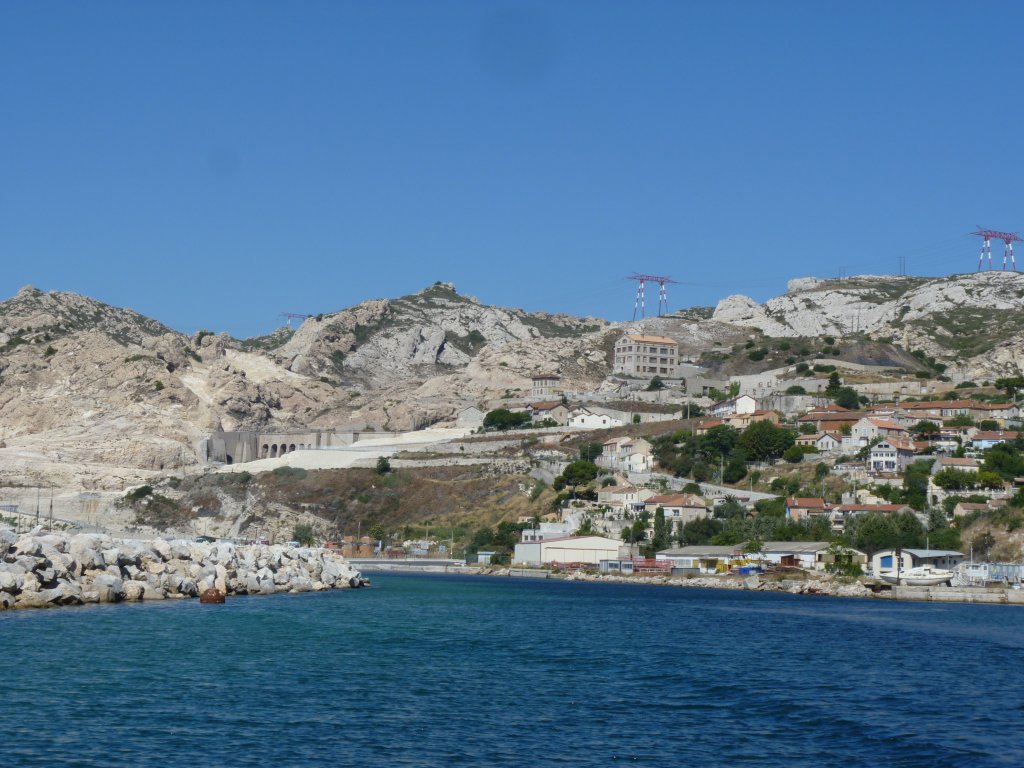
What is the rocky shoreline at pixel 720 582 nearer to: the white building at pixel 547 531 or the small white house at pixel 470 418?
the white building at pixel 547 531

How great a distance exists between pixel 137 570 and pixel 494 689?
1003 inches

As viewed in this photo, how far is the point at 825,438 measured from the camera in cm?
10031

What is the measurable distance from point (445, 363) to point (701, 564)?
118 meters

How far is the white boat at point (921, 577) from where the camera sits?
223ft

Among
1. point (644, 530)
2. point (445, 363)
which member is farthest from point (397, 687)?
point (445, 363)

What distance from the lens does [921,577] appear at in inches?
2704

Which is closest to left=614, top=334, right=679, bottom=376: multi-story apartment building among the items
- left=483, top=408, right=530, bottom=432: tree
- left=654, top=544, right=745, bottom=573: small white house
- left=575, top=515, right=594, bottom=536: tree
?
left=483, top=408, right=530, bottom=432: tree

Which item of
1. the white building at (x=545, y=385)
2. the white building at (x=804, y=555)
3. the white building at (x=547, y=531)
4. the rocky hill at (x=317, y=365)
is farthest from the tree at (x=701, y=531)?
the rocky hill at (x=317, y=365)

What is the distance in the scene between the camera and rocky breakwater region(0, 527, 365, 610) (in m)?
43.0

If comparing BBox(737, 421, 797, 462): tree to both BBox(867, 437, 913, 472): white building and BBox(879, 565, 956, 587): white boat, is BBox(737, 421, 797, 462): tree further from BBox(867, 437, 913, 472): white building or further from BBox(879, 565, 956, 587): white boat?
BBox(879, 565, 956, 587): white boat

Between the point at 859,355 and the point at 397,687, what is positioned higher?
the point at 859,355

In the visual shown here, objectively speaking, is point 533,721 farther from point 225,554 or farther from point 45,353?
point 45,353

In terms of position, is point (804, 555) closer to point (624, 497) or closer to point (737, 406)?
point (624, 497)

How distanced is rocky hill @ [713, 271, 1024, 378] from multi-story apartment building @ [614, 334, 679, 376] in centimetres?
2679
